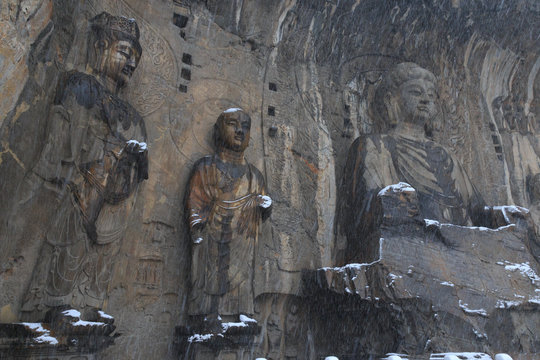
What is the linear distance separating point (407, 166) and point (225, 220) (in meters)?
2.45

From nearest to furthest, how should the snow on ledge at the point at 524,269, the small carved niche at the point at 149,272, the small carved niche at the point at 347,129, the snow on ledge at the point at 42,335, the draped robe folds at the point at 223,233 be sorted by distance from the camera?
the snow on ledge at the point at 42,335 < the draped robe folds at the point at 223,233 < the small carved niche at the point at 149,272 < the snow on ledge at the point at 524,269 < the small carved niche at the point at 347,129

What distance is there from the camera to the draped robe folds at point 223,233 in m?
4.07

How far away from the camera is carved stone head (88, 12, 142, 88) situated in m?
4.22

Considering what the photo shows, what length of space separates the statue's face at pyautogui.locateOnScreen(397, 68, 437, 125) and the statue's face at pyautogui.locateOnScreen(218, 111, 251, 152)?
7.62 ft

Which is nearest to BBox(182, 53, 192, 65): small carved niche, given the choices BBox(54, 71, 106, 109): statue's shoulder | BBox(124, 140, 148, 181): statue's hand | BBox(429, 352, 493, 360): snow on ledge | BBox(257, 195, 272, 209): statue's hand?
BBox(54, 71, 106, 109): statue's shoulder

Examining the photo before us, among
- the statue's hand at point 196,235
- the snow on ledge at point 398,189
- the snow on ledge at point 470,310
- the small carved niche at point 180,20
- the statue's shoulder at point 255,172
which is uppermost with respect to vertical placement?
the small carved niche at point 180,20

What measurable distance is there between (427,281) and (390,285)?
401mm

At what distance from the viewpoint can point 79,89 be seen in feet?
12.6

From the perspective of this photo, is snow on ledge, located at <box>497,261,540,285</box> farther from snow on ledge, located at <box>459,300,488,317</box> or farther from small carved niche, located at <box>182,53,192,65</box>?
small carved niche, located at <box>182,53,192,65</box>

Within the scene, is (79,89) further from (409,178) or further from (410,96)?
(410,96)

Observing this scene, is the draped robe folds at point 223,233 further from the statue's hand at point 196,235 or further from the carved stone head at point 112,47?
the carved stone head at point 112,47

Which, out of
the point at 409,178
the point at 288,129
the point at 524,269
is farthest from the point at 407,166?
the point at 524,269

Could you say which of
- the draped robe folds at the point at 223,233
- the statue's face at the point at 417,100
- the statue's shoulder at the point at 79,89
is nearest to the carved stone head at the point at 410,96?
the statue's face at the point at 417,100

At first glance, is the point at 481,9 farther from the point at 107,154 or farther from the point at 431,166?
the point at 107,154
